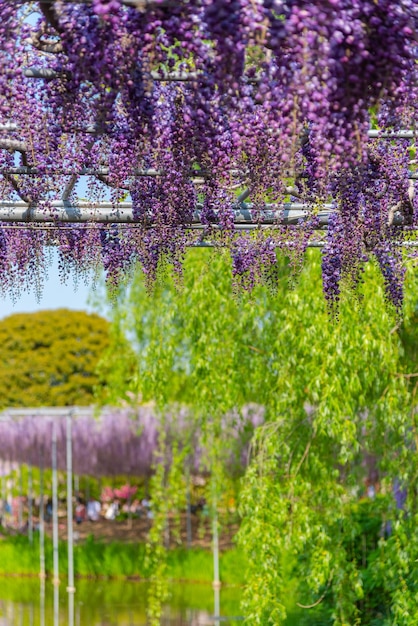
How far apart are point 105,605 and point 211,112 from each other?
40.8 ft

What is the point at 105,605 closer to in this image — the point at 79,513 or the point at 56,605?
the point at 56,605

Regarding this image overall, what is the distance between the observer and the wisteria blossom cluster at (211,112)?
10.3 feet

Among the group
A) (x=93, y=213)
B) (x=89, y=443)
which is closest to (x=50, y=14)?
(x=93, y=213)

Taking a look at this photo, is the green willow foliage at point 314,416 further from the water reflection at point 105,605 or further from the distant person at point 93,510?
the distant person at point 93,510

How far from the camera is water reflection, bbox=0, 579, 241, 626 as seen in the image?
13.9 m

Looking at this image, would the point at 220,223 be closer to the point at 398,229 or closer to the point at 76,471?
the point at 398,229

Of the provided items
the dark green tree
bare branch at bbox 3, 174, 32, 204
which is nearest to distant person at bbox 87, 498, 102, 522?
the dark green tree

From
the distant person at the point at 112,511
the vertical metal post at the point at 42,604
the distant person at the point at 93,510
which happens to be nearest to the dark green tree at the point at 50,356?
the distant person at the point at 93,510

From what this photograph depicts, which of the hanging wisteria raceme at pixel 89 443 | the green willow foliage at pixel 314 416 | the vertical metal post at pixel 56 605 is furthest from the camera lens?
the hanging wisteria raceme at pixel 89 443

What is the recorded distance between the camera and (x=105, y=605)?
50.4 ft

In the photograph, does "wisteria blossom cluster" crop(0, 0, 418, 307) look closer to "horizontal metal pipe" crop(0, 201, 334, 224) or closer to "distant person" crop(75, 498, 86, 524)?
"horizontal metal pipe" crop(0, 201, 334, 224)

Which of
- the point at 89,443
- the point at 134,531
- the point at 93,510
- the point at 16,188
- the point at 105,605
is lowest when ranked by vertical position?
the point at 93,510

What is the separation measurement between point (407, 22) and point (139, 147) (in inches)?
41.8

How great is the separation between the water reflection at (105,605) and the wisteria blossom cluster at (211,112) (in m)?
8.60
